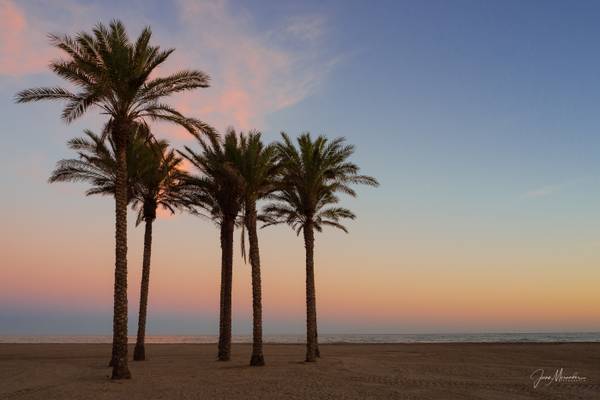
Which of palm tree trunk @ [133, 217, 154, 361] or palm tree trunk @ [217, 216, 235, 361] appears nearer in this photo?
palm tree trunk @ [133, 217, 154, 361]

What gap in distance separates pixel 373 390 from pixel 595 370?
14.7 m

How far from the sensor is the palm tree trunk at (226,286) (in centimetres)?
3102

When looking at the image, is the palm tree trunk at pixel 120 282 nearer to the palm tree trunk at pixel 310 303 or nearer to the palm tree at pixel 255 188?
the palm tree at pixel 255 188

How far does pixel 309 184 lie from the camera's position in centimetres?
3098

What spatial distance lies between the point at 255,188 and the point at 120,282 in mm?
9891

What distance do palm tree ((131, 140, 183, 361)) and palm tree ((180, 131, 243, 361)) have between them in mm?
941

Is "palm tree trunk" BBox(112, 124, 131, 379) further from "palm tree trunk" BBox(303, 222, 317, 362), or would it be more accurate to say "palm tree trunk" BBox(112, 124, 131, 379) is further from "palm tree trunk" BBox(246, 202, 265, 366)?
"palm tree trunk" BBox(303, 222, 317, 362)

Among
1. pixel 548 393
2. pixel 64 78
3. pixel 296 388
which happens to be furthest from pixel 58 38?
pixel 548 393

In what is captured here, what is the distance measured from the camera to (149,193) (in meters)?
31.4

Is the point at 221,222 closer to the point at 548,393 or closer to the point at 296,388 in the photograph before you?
the point at 296,388

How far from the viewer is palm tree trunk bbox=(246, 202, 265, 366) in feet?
90.6
